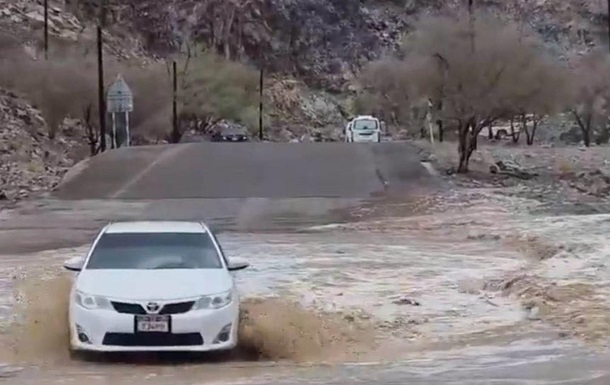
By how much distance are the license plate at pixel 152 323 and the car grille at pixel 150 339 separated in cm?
5

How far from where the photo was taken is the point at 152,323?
38.2ft

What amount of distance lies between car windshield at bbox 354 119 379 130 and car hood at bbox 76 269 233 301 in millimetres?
55431

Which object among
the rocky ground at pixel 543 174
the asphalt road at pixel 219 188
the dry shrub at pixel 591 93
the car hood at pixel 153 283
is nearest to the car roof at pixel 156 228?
the car hood at pixel 153 283

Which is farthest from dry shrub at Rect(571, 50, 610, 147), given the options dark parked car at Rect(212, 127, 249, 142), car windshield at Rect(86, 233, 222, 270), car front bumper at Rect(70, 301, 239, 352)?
car front bumper at Rect(70, 301, 239, 352)

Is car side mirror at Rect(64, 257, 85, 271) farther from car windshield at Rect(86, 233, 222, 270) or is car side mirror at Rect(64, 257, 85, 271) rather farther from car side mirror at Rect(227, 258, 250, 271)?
car side mirror at Rect(227, 258, 250, 271)

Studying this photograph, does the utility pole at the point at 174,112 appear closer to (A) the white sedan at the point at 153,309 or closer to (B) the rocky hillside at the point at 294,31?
(B) the rocky hillside at the point at 294,31

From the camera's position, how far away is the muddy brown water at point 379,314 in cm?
1127

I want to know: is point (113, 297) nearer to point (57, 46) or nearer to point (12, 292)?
point (12, 292)

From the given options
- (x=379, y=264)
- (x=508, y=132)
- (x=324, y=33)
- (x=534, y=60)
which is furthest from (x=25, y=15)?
(x=379, y=264)

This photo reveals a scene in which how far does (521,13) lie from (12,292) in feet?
323

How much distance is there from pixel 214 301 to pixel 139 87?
221 feet

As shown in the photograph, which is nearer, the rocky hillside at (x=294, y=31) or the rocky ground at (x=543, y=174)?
the rocky ground at (x=543, y=174)

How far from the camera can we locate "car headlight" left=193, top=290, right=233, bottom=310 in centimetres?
1181

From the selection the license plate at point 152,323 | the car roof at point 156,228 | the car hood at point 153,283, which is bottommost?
the license plate at point 152,323
